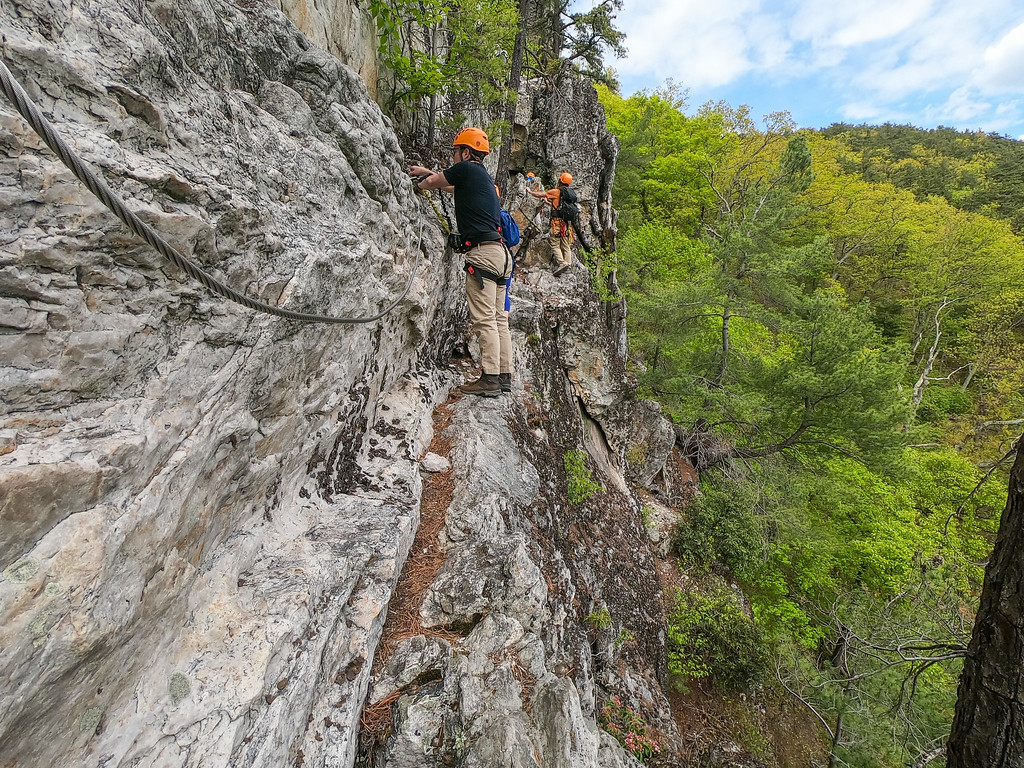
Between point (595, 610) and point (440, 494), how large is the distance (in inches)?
107

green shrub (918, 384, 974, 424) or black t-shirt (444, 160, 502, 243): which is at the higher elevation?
black t-shirt (444, 160, 502, 243)

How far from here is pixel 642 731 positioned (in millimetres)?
5320

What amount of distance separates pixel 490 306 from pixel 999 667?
169 inches

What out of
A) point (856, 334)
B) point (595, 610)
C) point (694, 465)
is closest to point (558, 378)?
point (595, 610)

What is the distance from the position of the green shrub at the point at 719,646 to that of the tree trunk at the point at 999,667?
6.45 meters

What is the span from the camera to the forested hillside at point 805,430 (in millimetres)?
7926

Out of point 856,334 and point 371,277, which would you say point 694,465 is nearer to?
point 856,334

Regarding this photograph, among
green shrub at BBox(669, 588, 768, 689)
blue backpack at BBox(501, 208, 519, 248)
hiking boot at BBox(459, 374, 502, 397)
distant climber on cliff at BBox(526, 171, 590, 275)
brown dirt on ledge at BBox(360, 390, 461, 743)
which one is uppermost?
distant climber on cliff at BBox(526, 171, 590, 275)

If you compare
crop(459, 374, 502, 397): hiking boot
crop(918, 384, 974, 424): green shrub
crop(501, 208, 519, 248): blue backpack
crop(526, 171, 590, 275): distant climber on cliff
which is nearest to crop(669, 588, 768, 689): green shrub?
crop(459, 374, 502, 397): hiking boot

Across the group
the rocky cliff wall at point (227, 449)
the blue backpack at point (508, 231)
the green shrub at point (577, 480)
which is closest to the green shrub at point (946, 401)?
the green shrub at point (577, 480)

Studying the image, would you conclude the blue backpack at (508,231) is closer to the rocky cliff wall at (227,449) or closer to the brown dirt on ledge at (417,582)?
the rocky cliff wall at (227,449)

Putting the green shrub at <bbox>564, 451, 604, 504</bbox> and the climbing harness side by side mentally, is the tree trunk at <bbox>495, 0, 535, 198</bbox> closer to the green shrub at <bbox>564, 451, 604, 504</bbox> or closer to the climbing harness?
the green shrub at <bbox>564, 451, 604, 504</bbox>

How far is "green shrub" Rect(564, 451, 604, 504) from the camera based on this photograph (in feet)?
20.1

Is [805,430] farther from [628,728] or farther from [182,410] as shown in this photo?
[182,410]
